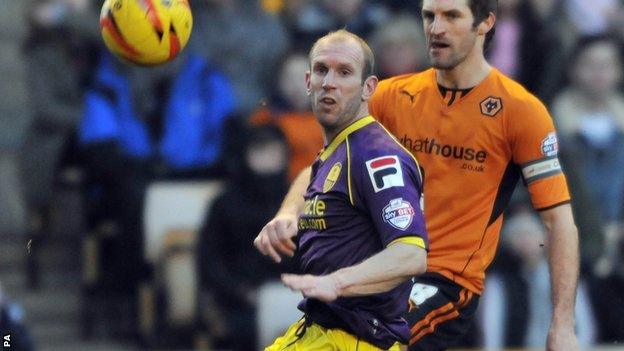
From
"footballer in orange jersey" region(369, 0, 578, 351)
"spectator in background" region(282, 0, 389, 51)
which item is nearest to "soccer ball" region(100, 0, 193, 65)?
"footballer in orange jersey" region(369, 0, 578, 351)

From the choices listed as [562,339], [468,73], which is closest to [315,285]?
[562,339]

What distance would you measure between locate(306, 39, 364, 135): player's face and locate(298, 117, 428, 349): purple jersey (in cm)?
8

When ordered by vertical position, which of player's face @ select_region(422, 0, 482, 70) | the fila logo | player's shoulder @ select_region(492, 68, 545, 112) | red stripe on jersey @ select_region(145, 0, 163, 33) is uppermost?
red stripe on jersey @ select_region(145, 0, 163, 33)

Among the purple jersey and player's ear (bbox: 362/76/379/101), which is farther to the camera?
player's ear (bbox: 362/76/379/101)

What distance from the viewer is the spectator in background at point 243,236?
11414mm

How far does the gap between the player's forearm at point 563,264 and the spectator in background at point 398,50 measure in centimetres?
475

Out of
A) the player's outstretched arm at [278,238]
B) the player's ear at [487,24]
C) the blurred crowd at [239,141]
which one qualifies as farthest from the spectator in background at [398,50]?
the player's outstretched arm at [278,238]

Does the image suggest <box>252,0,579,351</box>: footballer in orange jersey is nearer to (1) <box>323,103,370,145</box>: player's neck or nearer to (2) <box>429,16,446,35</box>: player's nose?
(2) <box>429,16,446,35</box>: player's nose

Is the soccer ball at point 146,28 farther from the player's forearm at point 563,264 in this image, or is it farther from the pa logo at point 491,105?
the player's forearm at point 563,264

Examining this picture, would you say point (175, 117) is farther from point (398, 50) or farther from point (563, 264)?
point (563, 264)

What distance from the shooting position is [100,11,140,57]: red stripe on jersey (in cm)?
781

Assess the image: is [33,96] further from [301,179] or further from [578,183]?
[301,179]

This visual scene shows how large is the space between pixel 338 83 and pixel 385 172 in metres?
0.45

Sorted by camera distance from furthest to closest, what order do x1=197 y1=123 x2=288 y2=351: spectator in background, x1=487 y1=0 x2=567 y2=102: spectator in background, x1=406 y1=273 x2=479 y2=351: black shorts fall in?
x1=487 y1=0 x2=567 y2=102: spectator in background < x1=197 y1=123 x2=288 y2=351: spectator in background < x1=406 y1=273 x2=479 y2=351: black shorts
